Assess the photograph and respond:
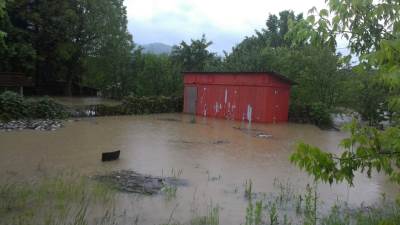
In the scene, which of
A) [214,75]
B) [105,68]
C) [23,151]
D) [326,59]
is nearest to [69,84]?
[105,68]

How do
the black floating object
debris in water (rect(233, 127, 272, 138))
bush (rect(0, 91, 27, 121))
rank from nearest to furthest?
the black floating object < debris in water (rect(233, 127, 272, 138)) < bush (rect(0, 91, 27, 121))

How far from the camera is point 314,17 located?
3.13m

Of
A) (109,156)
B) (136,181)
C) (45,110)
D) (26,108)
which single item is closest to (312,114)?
(45,110)

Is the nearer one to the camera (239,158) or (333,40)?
(333,40)

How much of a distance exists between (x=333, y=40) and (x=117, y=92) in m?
30.9

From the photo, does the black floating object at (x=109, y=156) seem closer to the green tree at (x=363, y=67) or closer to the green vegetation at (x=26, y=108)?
the green tree at (x=363, y=67)

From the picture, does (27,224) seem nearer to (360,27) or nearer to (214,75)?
(360,27)

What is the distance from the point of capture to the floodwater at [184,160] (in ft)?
23.1

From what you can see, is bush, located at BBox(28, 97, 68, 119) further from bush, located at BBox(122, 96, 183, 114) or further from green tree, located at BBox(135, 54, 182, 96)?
green tree, located at BBox(135, 54, 182, 96)

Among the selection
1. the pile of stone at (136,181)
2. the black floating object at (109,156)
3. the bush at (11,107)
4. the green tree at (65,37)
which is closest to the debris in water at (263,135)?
the black floating object at (109,156)

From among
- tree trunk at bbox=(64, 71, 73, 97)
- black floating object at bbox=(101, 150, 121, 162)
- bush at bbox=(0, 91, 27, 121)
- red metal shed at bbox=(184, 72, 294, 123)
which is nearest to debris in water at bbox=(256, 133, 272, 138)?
red metal shed at bbox=(184, 72, 294, 123)

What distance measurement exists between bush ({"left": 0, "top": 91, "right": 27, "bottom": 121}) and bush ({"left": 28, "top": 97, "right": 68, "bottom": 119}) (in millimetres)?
422

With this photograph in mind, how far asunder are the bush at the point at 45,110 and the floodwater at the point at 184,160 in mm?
1358

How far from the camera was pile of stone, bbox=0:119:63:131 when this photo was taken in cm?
1537
